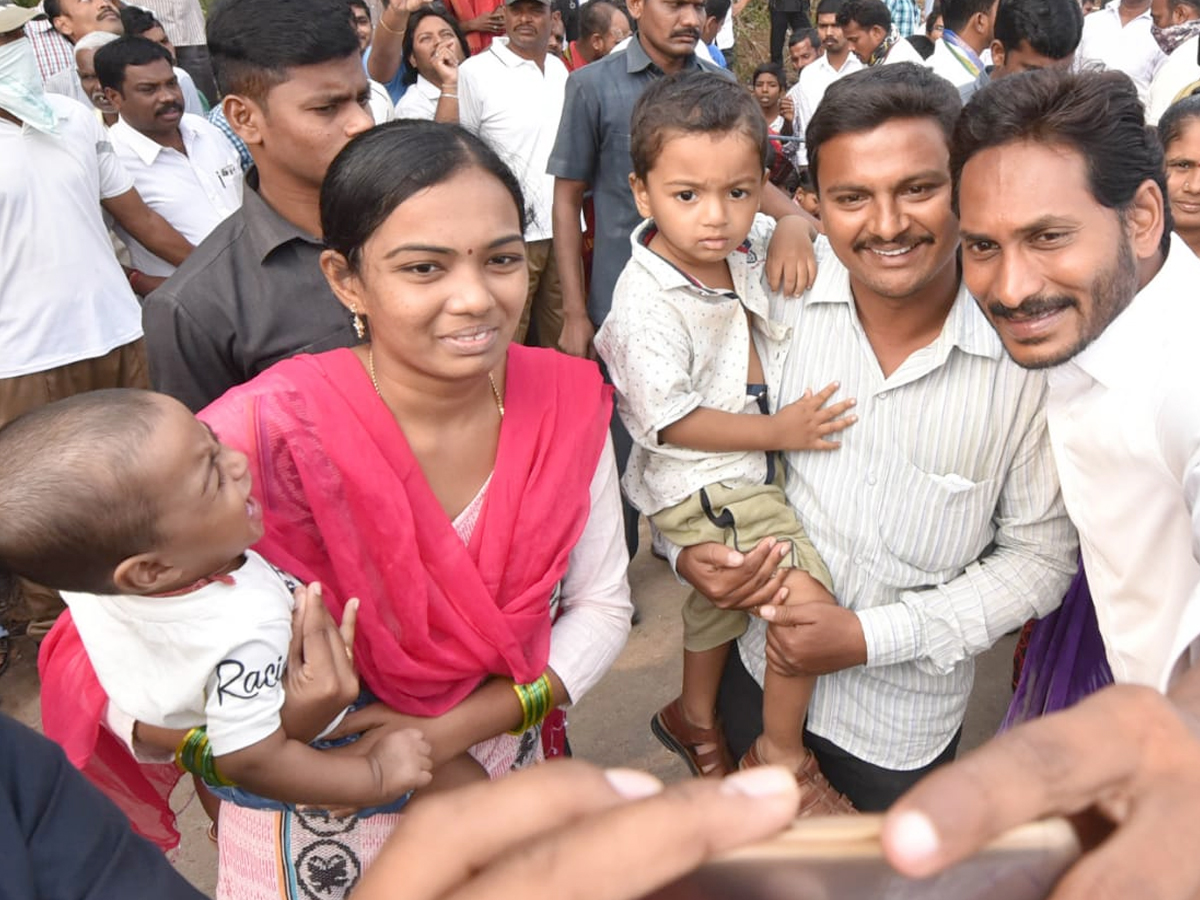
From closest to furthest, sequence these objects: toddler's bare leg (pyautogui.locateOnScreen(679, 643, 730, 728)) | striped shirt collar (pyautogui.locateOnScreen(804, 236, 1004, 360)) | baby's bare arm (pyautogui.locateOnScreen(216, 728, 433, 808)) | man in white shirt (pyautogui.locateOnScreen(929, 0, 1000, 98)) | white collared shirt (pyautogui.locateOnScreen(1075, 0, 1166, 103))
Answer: baby's bare arm (pyautogui.locateOnScreen(216, 728, 433, 808)), striped shirt collar (pyautogui.locateOnScreen(804, 236, 1004, 360)), toddler's bare leg (pyautogui.locateOnScreen(679, 643, 730, 728)), man in white shirt (pyautogui.locateOnScreen(929, 0, 1000, 98)), white collared shirt (pyautogui.locateOnScreen(1075, 0, 1166, 103))

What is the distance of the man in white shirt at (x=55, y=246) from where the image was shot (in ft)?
10.0

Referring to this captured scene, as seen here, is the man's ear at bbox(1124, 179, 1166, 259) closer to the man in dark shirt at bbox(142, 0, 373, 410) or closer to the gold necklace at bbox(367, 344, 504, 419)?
the gold necklace at bbox(367, 344, 504, 419)

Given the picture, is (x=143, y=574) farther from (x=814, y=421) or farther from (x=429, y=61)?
(x=429, y=61)

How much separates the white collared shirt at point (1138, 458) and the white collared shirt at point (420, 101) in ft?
13.9

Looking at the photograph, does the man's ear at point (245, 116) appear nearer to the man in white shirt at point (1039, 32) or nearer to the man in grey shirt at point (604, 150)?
the man in grey shirt at point (604, 150)

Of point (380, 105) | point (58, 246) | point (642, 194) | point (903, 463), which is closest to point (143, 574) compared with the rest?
point (903, 463)

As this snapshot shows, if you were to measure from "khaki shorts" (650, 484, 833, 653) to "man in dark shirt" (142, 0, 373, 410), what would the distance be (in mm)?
757

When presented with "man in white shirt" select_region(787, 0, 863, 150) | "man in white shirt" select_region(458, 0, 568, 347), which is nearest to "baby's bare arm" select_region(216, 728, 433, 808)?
"man in white shirt" select_region(458, 0, 568, 347)

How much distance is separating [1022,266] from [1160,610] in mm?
543

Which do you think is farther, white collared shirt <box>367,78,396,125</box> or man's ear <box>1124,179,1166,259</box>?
white collared shirt <box>367,78,396,125</box>

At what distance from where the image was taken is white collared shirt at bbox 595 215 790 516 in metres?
1.80

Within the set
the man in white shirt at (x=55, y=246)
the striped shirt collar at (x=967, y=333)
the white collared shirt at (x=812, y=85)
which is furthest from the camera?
the white collared shirt at (x=812, y=85)

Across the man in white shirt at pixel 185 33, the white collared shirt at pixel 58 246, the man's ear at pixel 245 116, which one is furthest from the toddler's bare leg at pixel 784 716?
the man in white shirt at pixel 185 33

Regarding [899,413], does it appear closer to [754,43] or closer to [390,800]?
[390,800]
